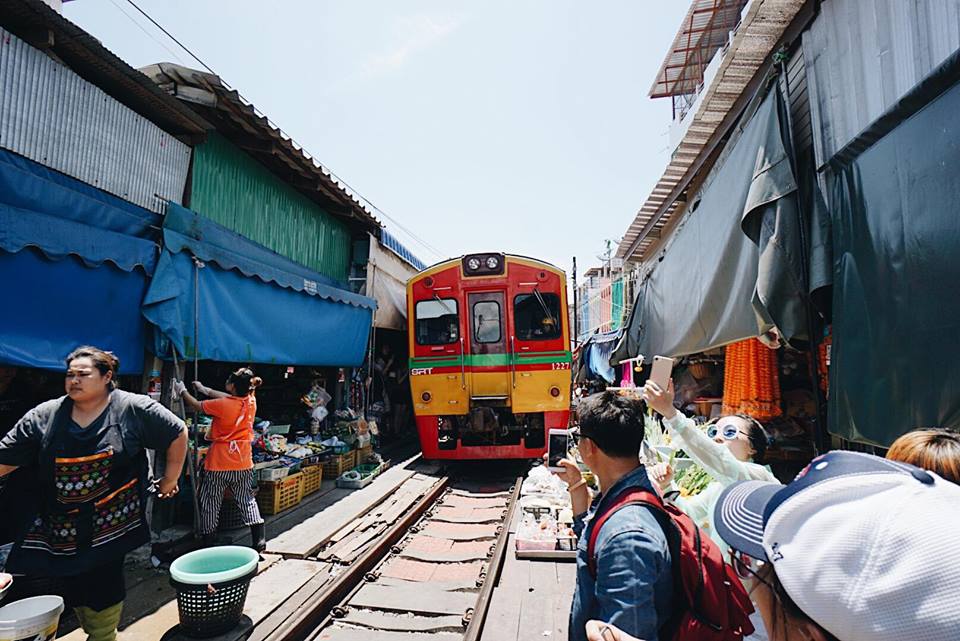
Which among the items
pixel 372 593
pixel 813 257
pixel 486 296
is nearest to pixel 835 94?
pixel 813 257

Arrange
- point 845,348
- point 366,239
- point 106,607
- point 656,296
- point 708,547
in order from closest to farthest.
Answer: point 708,547 → point 845,348 → point 106,607 → point 656,296 → point 366,239

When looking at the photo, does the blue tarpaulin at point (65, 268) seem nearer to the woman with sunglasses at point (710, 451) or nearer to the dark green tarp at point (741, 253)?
the woman with sunglasses at point (710, 451)

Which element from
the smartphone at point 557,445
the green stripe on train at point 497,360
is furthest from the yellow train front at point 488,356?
the smartphone at point 557,445

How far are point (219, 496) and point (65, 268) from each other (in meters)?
2.25

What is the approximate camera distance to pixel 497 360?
25.6ft

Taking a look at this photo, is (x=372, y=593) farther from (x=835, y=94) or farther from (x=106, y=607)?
(x=835, y=94)

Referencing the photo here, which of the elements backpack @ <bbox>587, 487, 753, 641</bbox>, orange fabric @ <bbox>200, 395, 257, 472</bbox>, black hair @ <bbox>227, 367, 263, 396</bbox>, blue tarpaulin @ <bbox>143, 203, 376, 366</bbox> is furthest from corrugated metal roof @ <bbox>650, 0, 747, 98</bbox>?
backpack @ <bbox>587, 487, 753, 641</bbox>

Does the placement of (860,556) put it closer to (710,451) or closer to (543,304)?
(710,451)

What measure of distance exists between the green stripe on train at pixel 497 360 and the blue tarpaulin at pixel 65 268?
4.36 meters

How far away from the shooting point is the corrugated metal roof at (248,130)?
184 inches

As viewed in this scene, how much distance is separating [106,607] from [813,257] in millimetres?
4322

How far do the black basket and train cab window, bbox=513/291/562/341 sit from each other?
5.54 meters

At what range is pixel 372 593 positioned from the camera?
3875 mm

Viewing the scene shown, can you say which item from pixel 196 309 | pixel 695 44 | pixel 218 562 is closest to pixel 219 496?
pixel 218 562
